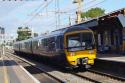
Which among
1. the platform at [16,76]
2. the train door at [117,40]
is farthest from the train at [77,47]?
the train door at [117,40]

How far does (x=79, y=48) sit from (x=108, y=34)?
21.6 m

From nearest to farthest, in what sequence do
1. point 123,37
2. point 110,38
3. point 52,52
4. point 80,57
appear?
1. point 80,57
2. point 52,52
3. point 123,37
4. point 110,38

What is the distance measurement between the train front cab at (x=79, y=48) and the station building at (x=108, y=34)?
1128 centimetres

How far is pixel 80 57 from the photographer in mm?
24281

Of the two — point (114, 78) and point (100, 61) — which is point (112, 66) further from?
point (114, 78)

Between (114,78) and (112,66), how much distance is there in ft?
15.6

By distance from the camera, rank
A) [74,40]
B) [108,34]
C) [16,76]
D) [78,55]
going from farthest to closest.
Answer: [108,34], [74,40], [78,55], [16,76]

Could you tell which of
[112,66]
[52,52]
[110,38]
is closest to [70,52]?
[112,66]

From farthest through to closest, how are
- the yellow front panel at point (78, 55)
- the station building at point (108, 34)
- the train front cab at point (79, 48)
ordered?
1. the station building at point (108, 34)
2. the train front cab at point (79, 48)
3. the yellow front panel at point (78, 55)

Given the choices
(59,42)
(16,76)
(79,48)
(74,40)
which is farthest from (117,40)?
(16,76)

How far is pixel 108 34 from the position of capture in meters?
45.8

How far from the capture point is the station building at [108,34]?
38.4 m

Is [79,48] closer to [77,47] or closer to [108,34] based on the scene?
[77,47]

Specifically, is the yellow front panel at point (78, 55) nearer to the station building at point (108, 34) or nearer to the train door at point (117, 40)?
the station building at point (108, 34)
